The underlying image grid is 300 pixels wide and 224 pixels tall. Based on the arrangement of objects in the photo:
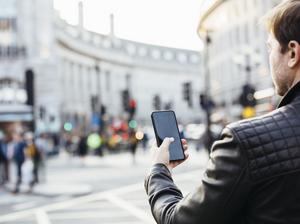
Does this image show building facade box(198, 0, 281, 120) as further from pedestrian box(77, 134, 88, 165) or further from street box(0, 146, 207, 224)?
street box(0, 146, 207, 224)

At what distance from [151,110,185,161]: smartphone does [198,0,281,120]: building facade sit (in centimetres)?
4542

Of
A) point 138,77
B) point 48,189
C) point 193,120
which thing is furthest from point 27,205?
point 193,120

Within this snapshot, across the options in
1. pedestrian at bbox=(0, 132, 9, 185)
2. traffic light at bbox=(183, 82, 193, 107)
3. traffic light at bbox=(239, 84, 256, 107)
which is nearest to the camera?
pedestrian at bbox=(0, 132, 9, 185)

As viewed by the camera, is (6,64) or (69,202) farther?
(6,64)

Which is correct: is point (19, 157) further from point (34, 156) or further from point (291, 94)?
point (291, 94)

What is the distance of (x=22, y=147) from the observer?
17844 mm

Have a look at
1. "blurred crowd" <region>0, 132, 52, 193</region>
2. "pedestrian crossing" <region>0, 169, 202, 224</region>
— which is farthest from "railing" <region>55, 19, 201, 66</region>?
"pedestrian crossing" <region>0, 169, 202, 224</region>

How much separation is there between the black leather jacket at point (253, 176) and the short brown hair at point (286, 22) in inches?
9.3

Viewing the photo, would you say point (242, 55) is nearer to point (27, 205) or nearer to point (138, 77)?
point (27, 205)

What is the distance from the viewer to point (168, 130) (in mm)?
2289

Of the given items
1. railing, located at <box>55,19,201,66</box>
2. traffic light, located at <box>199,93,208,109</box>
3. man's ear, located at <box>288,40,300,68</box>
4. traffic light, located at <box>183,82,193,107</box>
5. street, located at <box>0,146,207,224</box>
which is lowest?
street, located at <box>0,146,207,224</box>

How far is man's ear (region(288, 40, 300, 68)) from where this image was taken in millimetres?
1817

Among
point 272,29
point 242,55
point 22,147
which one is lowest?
point 22,147

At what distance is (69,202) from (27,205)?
1000mm
